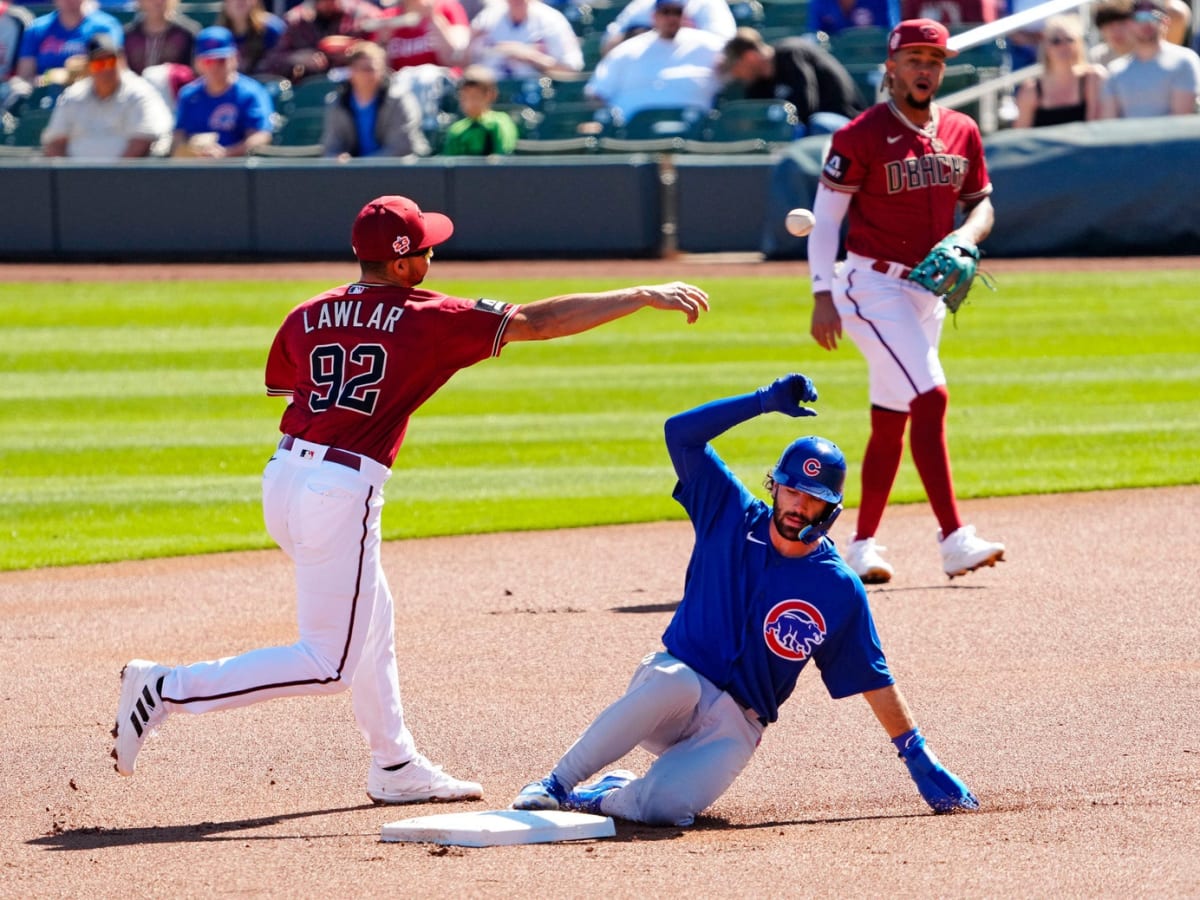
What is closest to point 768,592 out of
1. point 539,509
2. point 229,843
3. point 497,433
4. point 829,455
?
point 829,455

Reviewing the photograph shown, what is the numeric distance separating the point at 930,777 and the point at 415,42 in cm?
1453

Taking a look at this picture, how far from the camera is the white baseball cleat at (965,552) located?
7.39 metres

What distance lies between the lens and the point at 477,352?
4934mm

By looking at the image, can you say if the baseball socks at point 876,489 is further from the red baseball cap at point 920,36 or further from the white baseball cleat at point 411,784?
the white baseball cleat at point 411,784

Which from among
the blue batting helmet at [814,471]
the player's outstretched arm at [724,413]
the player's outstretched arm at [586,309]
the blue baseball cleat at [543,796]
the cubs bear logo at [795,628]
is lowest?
the blue baseball cleat at [543,796]

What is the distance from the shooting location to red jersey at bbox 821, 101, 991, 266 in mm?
7512

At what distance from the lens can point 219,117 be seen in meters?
17.5

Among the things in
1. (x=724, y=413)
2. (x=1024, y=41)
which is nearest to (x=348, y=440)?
(x=724, y=413)

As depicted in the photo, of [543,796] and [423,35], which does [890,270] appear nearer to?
[543,796]

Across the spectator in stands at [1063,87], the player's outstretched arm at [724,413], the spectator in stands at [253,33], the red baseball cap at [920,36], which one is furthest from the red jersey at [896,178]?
the spectator in stands at [253,33]

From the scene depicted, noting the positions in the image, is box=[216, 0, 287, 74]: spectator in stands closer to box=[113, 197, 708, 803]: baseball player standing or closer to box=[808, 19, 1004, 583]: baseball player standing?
box=[808, 19, 1004, 583]: baseball player standing

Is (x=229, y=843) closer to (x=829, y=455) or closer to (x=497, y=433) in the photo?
(x=829, y=455)

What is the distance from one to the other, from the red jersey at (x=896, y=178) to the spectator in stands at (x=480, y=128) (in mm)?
9228

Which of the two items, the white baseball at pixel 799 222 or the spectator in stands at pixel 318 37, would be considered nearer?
the white baseball at pixel 799 222
